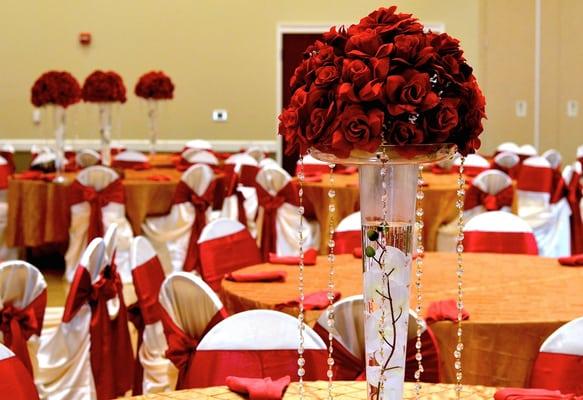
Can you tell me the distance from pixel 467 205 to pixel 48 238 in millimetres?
2988

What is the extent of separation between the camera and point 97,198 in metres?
7.50

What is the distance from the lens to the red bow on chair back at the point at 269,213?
23.9 feet

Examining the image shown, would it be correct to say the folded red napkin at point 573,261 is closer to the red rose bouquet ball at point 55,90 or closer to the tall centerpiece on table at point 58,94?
Answer: the tall centerpiece on table at point 58,94

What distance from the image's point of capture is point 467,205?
7.18 metres

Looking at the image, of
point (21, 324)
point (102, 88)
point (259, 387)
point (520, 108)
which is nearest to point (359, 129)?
point (259, 387)

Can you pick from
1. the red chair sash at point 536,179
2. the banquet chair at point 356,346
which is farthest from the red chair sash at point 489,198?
the banquet chair at point 356,346

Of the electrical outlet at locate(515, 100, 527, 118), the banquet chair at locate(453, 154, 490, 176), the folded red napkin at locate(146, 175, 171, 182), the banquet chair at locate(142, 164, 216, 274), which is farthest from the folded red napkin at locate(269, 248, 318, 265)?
the electrical outlet at locate(515, 100, 527, 118)

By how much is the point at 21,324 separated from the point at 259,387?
1.58 metres

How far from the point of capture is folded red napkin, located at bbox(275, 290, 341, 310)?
3.50m

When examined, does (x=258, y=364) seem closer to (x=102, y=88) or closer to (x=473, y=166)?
(x=102, y=88)

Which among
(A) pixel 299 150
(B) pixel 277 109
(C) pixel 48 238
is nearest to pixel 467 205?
(C) pixel 48 238

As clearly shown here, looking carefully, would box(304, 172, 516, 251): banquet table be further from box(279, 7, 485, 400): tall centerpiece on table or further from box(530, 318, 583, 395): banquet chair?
box(279, 7, 485, 400): tall centerpiece on table

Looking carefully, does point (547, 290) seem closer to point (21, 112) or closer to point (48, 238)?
point (48, 238)

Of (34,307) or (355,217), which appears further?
(355,217)
